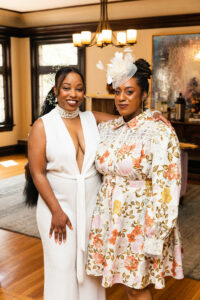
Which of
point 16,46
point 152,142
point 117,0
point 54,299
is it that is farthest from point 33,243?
point 16,46

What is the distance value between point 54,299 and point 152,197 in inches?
31.8

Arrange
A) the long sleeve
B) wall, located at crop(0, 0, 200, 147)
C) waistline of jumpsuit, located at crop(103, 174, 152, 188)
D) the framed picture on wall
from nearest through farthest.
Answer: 1. the long sleeve
2. waistline of jumpsuit, located at crop(103, 174, 152, 188)
3. the framed picture on wall
4. wall, located at crop(0, 0, 200, 147)

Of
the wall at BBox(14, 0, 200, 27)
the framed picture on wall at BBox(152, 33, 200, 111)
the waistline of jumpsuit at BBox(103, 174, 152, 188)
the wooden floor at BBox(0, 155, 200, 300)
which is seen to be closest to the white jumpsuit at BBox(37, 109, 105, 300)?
the waistline of jumpsuit at BBox(103, 174, 152, 188)

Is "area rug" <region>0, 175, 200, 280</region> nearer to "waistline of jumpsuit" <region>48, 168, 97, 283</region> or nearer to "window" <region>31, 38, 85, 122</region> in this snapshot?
"waistline of jumpsuit" <region>48, 168, 97, 283</region>

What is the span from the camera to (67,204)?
6.49ft

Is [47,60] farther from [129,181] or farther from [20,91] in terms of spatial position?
[129,181]

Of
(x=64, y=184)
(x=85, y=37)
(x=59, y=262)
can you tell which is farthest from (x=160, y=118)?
(x=85, y=37)

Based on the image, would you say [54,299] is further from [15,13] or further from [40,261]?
[15,13]

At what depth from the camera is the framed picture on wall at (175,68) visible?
6629mm

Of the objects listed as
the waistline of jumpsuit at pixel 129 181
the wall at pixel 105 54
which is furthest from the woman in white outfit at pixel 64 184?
the wall at pixel 105 54

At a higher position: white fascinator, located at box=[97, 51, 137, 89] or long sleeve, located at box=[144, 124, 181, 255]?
white fascinator, located at box=[97, 51, 137, 89]

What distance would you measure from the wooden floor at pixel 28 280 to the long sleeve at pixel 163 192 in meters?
1.08

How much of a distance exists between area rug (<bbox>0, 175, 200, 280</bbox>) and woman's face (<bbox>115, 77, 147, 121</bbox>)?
5.61 ft

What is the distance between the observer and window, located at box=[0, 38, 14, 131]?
845 cm
